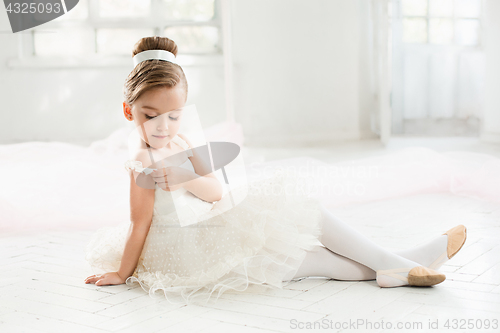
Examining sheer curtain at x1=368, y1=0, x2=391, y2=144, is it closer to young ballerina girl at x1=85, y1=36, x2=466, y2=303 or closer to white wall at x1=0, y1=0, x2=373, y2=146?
white wall at x1=0, y1=0, x2=373, y2=146

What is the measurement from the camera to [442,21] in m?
5.65

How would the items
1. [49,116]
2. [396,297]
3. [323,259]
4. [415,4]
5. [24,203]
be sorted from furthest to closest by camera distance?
[415,4], [49,116], [24,203], [323,259], [396,297]

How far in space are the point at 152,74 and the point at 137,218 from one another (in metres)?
0.37

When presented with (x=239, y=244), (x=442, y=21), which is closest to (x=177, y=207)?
(x=239, y=244)

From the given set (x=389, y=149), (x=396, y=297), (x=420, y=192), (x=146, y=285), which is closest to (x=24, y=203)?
(x=146, y=285)

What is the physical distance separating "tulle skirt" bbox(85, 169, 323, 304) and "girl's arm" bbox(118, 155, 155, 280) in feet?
0.08

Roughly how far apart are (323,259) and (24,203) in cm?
142

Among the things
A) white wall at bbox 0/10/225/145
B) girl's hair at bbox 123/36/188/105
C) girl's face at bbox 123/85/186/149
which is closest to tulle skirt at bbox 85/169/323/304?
girl's face at bbox 123/85/186/149

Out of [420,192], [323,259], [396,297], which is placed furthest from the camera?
[420,192]

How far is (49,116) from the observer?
4738 millimetres

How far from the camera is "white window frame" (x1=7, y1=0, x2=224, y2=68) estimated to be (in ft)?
15.2

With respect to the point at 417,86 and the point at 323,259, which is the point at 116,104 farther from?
the point at 323,259

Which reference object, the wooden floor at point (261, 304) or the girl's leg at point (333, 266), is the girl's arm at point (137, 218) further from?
the girl's leg at point (333, 266)

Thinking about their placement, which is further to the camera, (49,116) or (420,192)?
(49,116)
